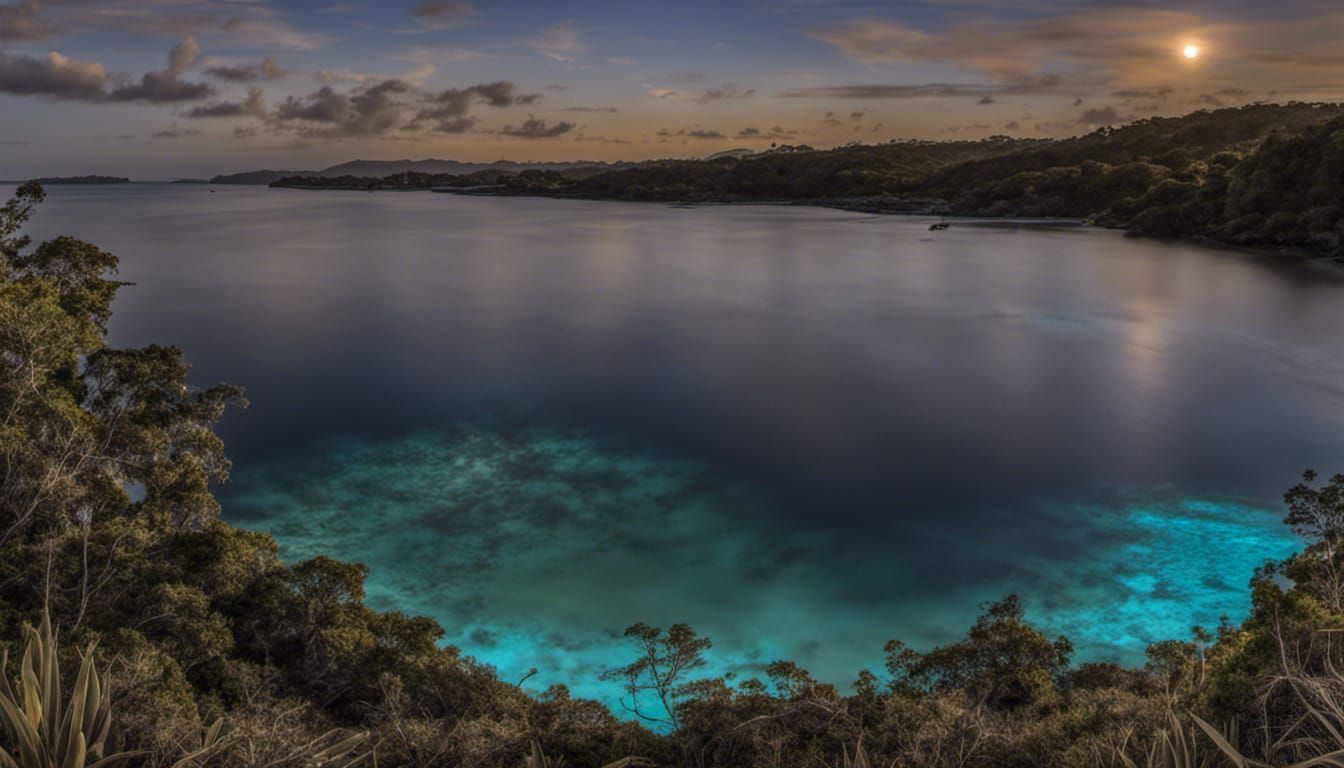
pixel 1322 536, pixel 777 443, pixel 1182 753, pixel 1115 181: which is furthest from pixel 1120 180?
pixel 1182 753

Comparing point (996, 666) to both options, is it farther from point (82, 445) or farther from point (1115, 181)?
point (1115, 181)

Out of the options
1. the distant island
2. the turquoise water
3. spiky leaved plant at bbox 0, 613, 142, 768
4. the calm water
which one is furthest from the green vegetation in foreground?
the distant island

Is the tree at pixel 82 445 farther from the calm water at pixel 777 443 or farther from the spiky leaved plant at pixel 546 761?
the spiky leaved plant at pixel 546 761

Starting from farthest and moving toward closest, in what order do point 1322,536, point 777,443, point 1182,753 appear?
point 777,443, point 1322,536, point 1182,753

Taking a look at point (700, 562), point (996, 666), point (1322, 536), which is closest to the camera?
point (996, 666)

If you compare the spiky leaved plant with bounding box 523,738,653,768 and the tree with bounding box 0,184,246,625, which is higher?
the tree with bounding box 0,184,246,625

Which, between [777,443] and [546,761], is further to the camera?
[777,443]

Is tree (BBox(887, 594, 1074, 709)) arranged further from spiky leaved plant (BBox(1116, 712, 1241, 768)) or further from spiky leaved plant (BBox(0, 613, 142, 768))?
spiky leaved plant (BBox(0, 613, 142, 768))
